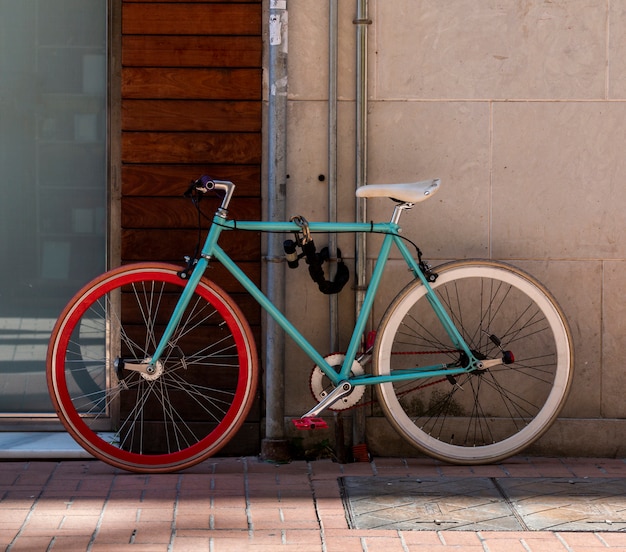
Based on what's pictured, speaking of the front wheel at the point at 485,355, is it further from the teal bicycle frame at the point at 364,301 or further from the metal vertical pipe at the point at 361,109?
the metal vertical pipe at the point at 361,109

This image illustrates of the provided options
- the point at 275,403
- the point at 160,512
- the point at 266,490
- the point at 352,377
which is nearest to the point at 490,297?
the point at 352,377

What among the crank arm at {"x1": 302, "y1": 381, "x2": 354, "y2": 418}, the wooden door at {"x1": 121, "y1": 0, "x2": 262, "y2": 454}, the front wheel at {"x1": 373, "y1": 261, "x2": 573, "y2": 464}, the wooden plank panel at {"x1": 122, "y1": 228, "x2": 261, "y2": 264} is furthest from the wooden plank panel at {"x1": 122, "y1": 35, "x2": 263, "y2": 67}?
the crank arm at {"x1": 302, "y1": 381, "x2": 354, "y2": 418}

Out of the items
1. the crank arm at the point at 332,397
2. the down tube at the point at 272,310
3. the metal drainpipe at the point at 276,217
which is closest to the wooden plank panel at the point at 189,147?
the metal drainpipe at the point at 276,217

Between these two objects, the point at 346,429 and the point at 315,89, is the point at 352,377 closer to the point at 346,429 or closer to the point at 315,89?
the point at 346,429

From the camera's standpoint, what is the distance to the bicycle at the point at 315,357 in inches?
189

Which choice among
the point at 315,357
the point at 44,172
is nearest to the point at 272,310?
the point at 315,357

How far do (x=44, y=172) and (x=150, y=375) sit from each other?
53.8 inches

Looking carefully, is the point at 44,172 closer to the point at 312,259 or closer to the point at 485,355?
the point at 312,259

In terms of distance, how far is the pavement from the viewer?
13.0 ft

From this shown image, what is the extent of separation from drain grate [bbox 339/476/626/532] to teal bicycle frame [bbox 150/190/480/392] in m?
0.47

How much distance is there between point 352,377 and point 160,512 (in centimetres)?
111

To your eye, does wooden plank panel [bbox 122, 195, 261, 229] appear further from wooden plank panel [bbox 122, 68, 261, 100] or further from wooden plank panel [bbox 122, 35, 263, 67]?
wooden plank panel [bbox 122, 35, 263, 67]

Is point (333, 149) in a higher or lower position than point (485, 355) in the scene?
higher

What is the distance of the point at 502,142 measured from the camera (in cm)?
520
